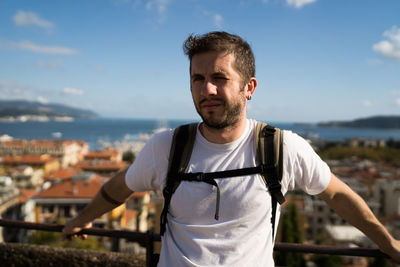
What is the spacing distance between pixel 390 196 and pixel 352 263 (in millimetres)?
14743

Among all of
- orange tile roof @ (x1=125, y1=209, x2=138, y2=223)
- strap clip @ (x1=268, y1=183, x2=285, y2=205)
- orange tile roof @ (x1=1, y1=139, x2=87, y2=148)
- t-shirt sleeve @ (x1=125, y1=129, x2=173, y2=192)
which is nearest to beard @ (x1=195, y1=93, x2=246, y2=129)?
t-shirt sleeve @ (x1=125, y1=129, x2=173, y2=192)

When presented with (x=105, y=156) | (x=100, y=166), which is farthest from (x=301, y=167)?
(x=105, y=156)

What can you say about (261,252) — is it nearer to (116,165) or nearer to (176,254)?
(176,254)

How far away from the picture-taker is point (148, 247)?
1.71 metres

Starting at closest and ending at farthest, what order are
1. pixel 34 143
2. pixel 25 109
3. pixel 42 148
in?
pixel 42 148 < pixel 34 143 < pixel 25 109

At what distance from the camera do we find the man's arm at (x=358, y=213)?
1.49 m

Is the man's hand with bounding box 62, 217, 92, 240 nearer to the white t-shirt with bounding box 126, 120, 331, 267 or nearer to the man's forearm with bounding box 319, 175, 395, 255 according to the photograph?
the white t-shirt with bounding box 126, 120, 331, 267

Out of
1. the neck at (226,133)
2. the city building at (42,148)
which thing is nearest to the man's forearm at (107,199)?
the neck at (226,133)

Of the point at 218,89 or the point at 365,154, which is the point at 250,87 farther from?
the point at 365,154

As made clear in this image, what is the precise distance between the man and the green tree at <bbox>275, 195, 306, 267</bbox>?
1592cm

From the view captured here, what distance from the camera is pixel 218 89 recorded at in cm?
138

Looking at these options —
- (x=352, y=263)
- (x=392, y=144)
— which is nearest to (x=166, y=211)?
(x=352, y=263)

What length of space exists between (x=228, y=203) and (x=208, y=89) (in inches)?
18.7

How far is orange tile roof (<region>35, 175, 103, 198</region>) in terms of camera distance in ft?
84.2
